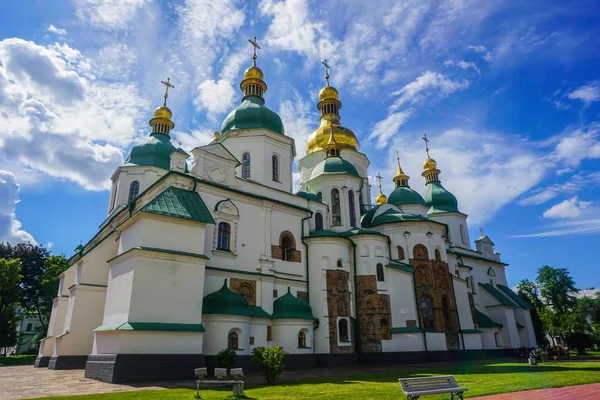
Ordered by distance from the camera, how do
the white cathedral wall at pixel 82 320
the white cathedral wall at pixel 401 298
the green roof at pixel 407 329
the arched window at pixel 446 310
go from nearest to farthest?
the white cathedral wall at pixel 82 320 → the green roof at pixel 407 329 → the white cathedral wall at pixel 401 298 → the arched window at pixel 446 310

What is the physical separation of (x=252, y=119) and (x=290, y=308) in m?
12.5

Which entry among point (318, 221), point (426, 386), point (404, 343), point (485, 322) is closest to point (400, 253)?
point (404, 343)

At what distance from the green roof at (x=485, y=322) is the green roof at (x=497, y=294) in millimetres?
2432

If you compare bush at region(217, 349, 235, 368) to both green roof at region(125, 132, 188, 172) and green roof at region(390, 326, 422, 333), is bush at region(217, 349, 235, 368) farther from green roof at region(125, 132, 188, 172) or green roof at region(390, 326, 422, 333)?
green roof at region(125, 132, 188, 172)

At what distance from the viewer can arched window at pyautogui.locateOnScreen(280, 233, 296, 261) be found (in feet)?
75.3

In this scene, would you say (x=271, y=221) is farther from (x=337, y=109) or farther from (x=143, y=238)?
(x=337, y=109)

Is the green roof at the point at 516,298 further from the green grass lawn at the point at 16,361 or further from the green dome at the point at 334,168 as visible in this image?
the green grass lawn at the point at 16,361

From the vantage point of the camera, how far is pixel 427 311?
26.2 metres

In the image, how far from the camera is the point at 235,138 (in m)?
25.1

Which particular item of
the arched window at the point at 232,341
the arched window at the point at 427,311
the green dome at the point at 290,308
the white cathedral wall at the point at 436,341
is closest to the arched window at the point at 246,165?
the green dome at the point at 290,308

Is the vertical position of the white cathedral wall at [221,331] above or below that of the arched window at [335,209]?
below

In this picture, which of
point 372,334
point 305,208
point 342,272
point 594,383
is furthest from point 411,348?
point 594,383

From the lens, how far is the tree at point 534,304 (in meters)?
41.9

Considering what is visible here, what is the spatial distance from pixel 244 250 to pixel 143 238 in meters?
6.06
